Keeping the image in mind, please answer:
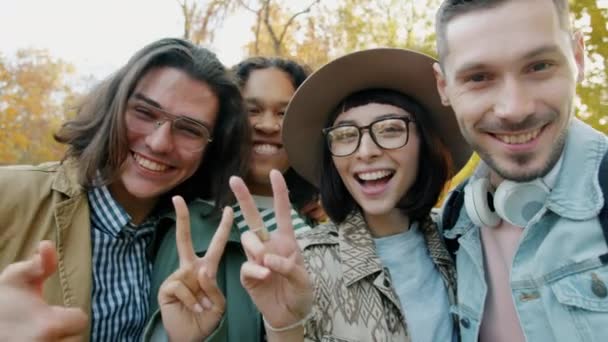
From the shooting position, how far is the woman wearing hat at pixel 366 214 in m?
1.81

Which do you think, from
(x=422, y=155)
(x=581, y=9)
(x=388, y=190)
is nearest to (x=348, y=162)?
(x=388, y=190)

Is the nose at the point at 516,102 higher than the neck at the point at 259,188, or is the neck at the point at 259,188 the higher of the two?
the nose at the point at 516,102

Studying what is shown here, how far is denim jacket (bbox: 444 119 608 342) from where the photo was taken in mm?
1601

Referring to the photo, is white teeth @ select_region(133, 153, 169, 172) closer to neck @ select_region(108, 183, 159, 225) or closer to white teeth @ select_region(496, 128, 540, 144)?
neck @ select_region(108, 183, 159, 225)

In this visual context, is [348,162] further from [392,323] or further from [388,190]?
[392,323]

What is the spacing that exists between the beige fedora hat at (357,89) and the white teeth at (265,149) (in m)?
0.35

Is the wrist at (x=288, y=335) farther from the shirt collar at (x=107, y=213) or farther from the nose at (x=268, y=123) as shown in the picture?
the nose at (x=268, y=123)

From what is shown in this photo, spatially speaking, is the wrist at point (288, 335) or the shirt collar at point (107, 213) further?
the shirt collar at point (107, 213)

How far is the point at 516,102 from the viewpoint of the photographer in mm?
1720

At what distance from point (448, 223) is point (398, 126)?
1.76ft

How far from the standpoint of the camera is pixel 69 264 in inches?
80.6

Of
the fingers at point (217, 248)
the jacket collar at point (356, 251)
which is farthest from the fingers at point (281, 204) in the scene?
the jacket collar at point (356, 251)

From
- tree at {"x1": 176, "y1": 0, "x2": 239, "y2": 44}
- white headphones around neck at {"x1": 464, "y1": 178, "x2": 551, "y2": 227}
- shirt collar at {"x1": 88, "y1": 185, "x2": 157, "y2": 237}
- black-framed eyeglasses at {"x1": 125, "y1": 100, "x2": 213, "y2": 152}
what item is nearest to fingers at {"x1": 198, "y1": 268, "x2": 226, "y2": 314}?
shirt collar at {"x1": 88, "y1": 185, "x2": 157, "y2": 237}

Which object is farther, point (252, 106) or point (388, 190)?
point (252, 106)
